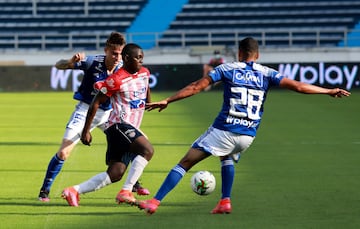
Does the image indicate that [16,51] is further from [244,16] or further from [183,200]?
[183,200]

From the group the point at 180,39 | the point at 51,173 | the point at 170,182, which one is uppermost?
the point at 170,182

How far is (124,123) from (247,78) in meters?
1.30

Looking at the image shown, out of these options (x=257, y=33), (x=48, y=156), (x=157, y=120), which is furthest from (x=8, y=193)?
(x=257, y=33)

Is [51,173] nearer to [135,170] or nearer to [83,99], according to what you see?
[83,99]

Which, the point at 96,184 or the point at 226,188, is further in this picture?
the point at 96,184

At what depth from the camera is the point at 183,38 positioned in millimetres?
43531

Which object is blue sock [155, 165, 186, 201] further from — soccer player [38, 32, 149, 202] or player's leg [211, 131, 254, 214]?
soccer player [38, 32, 149, 202]

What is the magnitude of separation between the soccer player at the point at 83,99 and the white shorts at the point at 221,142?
1590mm

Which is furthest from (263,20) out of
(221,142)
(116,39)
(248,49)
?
(221,142)

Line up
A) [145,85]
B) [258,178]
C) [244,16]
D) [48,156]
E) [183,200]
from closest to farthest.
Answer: [145,85], [183,200], [258,178], [48,156], [244,16]

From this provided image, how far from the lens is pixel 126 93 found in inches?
364

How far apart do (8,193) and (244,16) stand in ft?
122

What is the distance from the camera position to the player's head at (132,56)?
29.9 feet

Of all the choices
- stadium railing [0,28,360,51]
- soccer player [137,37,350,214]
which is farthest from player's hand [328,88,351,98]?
stadium railing [0,28,360,51]
